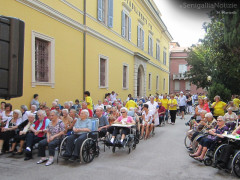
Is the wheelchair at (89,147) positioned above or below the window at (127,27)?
below

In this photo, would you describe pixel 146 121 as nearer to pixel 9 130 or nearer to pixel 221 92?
pixel 9 130

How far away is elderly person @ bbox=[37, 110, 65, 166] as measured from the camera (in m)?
6.20

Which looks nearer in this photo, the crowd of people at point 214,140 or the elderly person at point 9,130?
the crowd of people at point 214,140

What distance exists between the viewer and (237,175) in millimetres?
5227

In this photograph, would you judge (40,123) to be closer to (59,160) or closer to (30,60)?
(59,160)

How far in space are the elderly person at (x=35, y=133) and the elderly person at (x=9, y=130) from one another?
654mm

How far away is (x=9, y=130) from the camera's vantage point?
7.17 m

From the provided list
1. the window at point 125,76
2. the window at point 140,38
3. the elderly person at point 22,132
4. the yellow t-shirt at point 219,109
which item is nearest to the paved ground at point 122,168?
the elderly person at point 22,132

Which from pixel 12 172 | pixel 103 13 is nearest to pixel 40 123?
pixel 12 172

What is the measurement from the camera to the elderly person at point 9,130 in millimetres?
7098

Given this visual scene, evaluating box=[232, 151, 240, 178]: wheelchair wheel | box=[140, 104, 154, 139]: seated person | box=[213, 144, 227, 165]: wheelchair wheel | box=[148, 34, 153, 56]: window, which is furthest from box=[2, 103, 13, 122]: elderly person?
box=[148, 34, 153, 56]: window

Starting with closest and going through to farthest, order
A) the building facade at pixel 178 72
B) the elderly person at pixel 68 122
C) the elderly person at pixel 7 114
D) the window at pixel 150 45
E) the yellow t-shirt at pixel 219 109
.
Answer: the elderly person at pixel 68 122 → the elderly person at pixel 7 114 → the yellow t-shirt at pixel 219 109 → the window at pixel 150 45 → the building facade at pixel 178 72

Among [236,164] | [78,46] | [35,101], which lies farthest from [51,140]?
[78,46]

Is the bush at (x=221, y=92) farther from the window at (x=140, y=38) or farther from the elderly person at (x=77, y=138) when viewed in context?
the elderly person at (x=77, y=138)
